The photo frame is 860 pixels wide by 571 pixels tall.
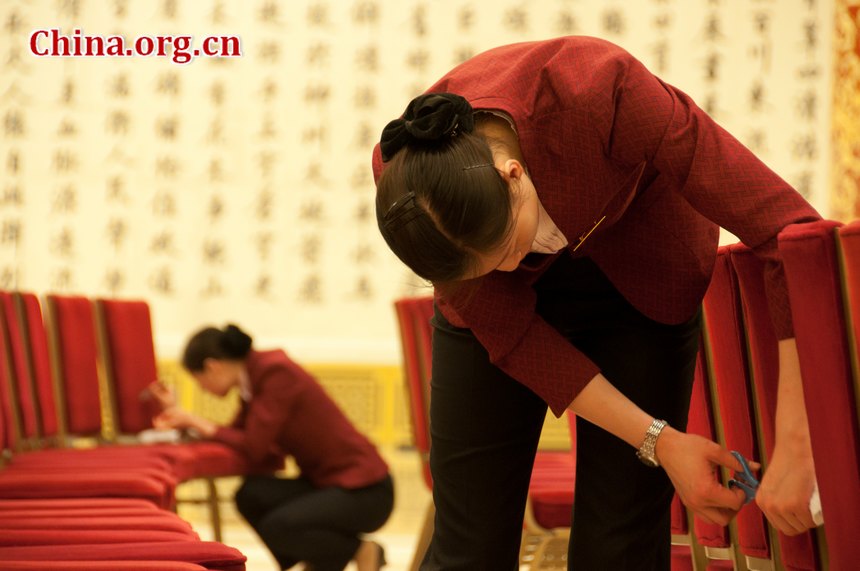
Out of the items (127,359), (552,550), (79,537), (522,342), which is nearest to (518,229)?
(522,342)

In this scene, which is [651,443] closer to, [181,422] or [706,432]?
[706,432]

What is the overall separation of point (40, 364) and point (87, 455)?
0.28m

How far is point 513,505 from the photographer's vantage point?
48.4 inches

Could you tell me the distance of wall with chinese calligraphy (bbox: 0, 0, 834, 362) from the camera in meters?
3.74

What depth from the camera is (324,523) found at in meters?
2.61

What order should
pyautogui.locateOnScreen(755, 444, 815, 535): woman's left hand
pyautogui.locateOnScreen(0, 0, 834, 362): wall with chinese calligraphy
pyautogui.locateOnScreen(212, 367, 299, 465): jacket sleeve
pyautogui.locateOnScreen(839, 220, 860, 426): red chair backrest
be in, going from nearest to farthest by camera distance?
pyautogui.locateOnScreen(839, 220, 860, 426): red chair backrest
pyautogui.locateOnScreen(755, 444, 815, 535): woman's left hand
pyautogui.locateOnScreen(212, 367, 299, 465): jacket sleeve
pyautogui.locateOnScreen(0, 0, 834, 362): wall with chinese calligraphy

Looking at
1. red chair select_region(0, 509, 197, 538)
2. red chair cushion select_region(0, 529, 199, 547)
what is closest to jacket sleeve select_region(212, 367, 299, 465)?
red chair select_region(0, 509, 197, 538)

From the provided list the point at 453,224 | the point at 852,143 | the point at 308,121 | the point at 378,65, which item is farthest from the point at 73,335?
the point at 852,143

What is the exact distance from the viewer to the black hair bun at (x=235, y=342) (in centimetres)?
287

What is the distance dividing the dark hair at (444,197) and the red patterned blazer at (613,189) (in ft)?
0.20

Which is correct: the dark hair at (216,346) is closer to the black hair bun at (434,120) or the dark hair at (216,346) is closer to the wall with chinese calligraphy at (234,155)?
the wall with chinese calligraphy at (234,155)

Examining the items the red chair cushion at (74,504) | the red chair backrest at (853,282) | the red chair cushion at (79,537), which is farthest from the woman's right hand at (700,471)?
the red chair cushion at (74,504)

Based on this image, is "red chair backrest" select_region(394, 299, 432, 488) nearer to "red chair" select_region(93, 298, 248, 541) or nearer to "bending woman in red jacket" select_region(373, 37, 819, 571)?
"red chair" select_region(93, 298, 248, 541)

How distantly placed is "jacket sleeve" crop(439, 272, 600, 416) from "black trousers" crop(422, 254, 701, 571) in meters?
0.06
